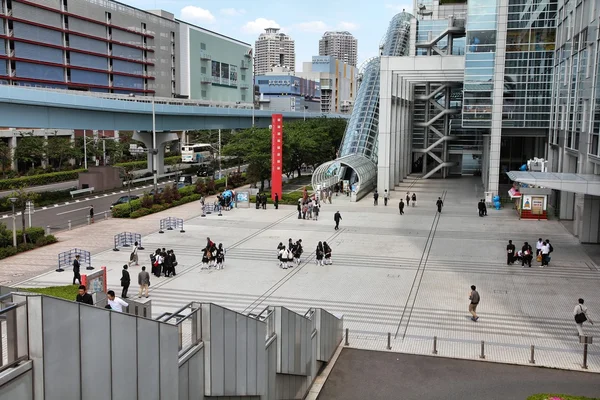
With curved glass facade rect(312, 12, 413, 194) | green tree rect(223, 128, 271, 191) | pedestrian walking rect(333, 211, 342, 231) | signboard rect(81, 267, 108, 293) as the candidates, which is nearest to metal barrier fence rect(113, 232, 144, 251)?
signboard rect(81, 267, 108, 293)

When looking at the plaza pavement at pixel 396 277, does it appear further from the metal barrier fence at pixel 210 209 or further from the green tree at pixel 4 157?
the green tree at pixel 4 157

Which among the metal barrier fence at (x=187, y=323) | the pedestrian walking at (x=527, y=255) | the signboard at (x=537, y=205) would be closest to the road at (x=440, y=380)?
the metal barrier fence at (x=187, y=323)

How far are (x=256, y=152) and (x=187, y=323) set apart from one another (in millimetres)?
42044

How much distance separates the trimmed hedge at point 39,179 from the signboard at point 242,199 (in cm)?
1879

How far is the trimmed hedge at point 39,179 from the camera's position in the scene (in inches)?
2051

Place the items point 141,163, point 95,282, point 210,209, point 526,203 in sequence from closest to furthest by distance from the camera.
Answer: point 95,282, point 526,203, point 210,209, point 141,163

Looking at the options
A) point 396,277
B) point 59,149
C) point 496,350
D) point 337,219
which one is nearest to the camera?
point 496,350

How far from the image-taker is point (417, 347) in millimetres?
16859

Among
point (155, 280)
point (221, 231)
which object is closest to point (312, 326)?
point (155, 280)

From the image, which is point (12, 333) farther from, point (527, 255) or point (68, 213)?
point (68, 213)

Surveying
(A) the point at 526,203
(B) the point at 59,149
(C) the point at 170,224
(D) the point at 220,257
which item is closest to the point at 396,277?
(D) the point at 220,257

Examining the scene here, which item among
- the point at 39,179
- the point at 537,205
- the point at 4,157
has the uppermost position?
the point at 4,157

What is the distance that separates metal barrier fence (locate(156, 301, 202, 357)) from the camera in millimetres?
8336

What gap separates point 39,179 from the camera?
56531 millimetres
